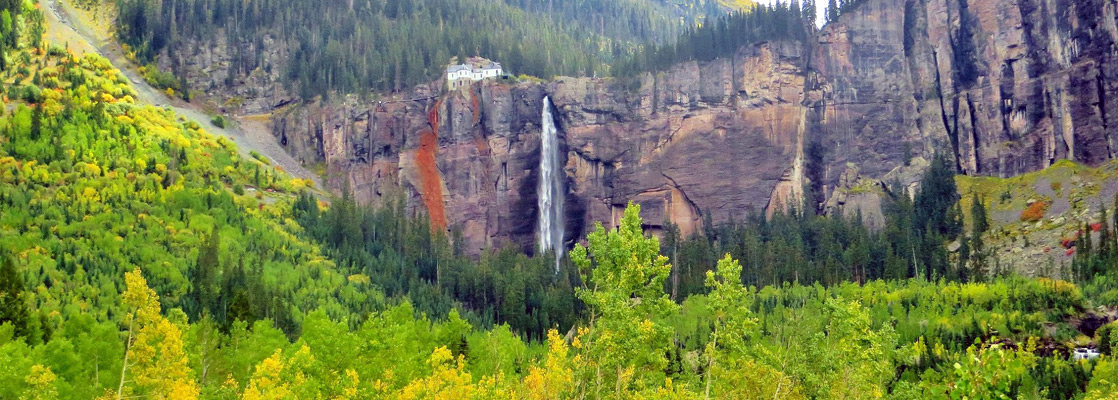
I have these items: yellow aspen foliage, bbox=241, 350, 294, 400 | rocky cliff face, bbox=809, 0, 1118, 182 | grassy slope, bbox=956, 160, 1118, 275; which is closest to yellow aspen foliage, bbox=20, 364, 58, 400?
yellow aspen foliage, bbox=241, 350, 294, 400

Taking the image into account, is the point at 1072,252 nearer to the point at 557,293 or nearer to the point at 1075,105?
the point at 1075,105

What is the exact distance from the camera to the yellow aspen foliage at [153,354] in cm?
6562

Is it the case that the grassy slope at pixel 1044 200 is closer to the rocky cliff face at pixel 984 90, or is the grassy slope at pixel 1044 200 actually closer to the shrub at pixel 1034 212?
the shrub at pixel 1034 212

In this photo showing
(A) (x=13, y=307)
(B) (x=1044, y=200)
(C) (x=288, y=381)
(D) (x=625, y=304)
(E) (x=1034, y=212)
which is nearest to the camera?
(D) (x=625, y=304)

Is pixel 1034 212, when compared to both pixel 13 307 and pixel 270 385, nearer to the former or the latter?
pixel 13 307

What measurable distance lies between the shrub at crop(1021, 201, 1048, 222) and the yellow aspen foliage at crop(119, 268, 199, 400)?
132454 millimetres

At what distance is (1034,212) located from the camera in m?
167

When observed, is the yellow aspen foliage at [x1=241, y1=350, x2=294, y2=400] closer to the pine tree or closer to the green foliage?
the green foliage

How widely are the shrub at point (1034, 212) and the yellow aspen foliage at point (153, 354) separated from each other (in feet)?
435

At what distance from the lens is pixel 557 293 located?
531ft

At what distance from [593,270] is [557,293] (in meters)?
112

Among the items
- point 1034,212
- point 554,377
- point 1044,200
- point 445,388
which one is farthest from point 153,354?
point 1044,200

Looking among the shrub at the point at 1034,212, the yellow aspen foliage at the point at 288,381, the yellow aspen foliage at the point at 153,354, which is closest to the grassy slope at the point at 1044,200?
the shrub at the point at 1034,212

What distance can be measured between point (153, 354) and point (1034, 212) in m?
136
